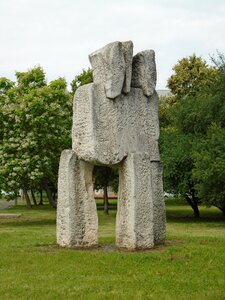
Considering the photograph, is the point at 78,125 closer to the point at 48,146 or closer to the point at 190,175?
the point at 48,146

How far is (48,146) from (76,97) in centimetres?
1053

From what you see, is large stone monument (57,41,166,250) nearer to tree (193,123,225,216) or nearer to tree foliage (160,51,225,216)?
tree (193,123,225,216)

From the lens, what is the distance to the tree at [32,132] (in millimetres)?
21047

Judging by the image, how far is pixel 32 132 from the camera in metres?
21.5

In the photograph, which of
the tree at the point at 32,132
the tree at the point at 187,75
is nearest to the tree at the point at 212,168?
the tree at the point at 32,132

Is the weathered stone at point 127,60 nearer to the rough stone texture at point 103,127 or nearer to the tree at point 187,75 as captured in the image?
the rough stone texture at point 103,127

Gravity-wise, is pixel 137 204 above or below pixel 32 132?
below

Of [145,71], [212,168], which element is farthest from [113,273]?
[212,168]

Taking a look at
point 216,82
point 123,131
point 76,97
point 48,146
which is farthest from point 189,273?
point 216,82

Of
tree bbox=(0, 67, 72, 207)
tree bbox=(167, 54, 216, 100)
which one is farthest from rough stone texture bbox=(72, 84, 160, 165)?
tree bbox=(167, 54, 216, 100)

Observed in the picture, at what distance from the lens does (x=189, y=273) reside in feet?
30.2

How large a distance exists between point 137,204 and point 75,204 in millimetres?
1350

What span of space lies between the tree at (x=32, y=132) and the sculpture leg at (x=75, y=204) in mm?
8971

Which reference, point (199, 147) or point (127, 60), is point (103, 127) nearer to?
point (127, 60)
